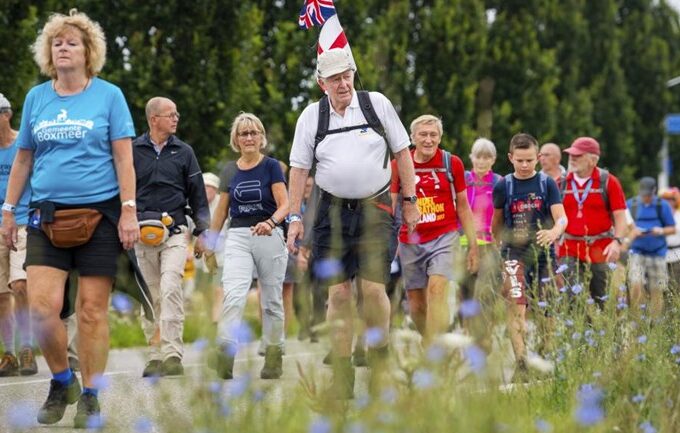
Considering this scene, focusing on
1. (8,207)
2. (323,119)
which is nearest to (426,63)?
(323,119)

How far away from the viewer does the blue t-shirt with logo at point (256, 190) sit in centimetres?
1057

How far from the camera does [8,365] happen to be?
34.8ft

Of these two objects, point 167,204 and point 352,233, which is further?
point 167,204

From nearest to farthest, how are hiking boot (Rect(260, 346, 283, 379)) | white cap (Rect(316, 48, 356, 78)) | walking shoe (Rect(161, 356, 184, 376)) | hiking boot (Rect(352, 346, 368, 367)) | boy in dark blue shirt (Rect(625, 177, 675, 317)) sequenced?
hiking boot (Rect(352, 346, 368, 367)) < white cap (Rect(316, 48, 356, 78)) < walking shoe (Rect(161, 356, 184, 376)) < hiking boot (Rect(260, 346, 283, 379)) < boy in dark blue shirt (Rect(625, 177, 675, 317))

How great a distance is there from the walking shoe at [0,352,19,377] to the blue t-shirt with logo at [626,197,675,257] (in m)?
8.35

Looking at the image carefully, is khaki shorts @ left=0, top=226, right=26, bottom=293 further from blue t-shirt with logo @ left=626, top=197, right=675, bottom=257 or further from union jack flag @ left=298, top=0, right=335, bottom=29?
blue t-shirt with logo @ left=626, top=197, right=675, bottom=257

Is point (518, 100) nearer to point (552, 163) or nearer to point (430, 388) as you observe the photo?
point (552, 163)

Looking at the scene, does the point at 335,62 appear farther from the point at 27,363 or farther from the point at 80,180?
the point at 27,363

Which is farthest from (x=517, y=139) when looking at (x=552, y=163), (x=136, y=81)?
(x=136, y=81)

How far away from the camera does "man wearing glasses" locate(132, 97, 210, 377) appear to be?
10250 millimetres

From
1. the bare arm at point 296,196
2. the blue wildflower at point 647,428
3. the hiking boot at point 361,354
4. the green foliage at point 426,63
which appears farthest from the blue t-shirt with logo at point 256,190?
the blue wildflower at point 647,428

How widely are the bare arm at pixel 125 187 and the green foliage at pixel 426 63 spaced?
2.72 feet

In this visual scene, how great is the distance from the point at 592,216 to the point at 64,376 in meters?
5.28

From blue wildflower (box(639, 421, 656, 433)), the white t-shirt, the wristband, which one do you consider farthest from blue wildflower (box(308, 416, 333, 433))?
the white t-shirt
